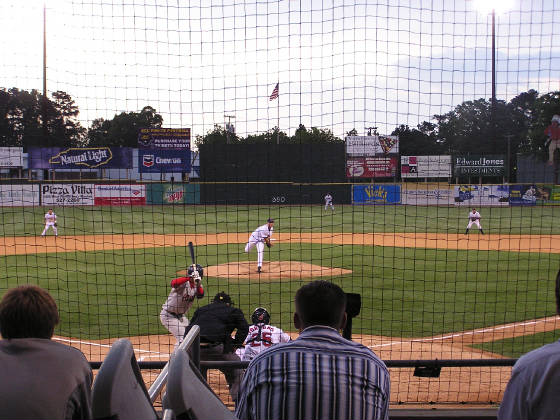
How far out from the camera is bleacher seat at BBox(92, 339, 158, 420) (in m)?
1.59

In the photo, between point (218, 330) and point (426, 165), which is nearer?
point (218, 330)

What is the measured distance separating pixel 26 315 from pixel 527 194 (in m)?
33.8

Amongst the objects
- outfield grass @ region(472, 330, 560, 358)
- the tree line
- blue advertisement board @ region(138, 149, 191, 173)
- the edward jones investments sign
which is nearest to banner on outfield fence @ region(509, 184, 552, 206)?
the edward jones investments sign

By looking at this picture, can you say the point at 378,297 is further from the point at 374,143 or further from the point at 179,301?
the point at 179,301

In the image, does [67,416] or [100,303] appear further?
[100,303]

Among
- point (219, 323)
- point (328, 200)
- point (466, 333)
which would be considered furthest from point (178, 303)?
point (328, 200)

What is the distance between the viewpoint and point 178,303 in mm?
8359

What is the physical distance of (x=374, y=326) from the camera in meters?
10.7

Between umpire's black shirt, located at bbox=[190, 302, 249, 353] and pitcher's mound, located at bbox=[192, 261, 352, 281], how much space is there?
26.5 feet

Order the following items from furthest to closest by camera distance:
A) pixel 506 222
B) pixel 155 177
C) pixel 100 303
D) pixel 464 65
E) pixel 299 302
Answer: pixel 506 222 → pixel 155 177 → pixel 100 303 → pixel 464 65 → pixel 299 302

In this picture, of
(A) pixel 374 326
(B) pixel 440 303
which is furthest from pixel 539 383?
(B) pixel 440 303

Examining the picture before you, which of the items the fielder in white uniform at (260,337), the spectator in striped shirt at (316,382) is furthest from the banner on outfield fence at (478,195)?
the spectator in striped shirt at (316,382)

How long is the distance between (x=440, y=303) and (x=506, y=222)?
2132 centimetres

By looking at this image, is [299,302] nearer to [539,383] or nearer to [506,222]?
[539,383]
